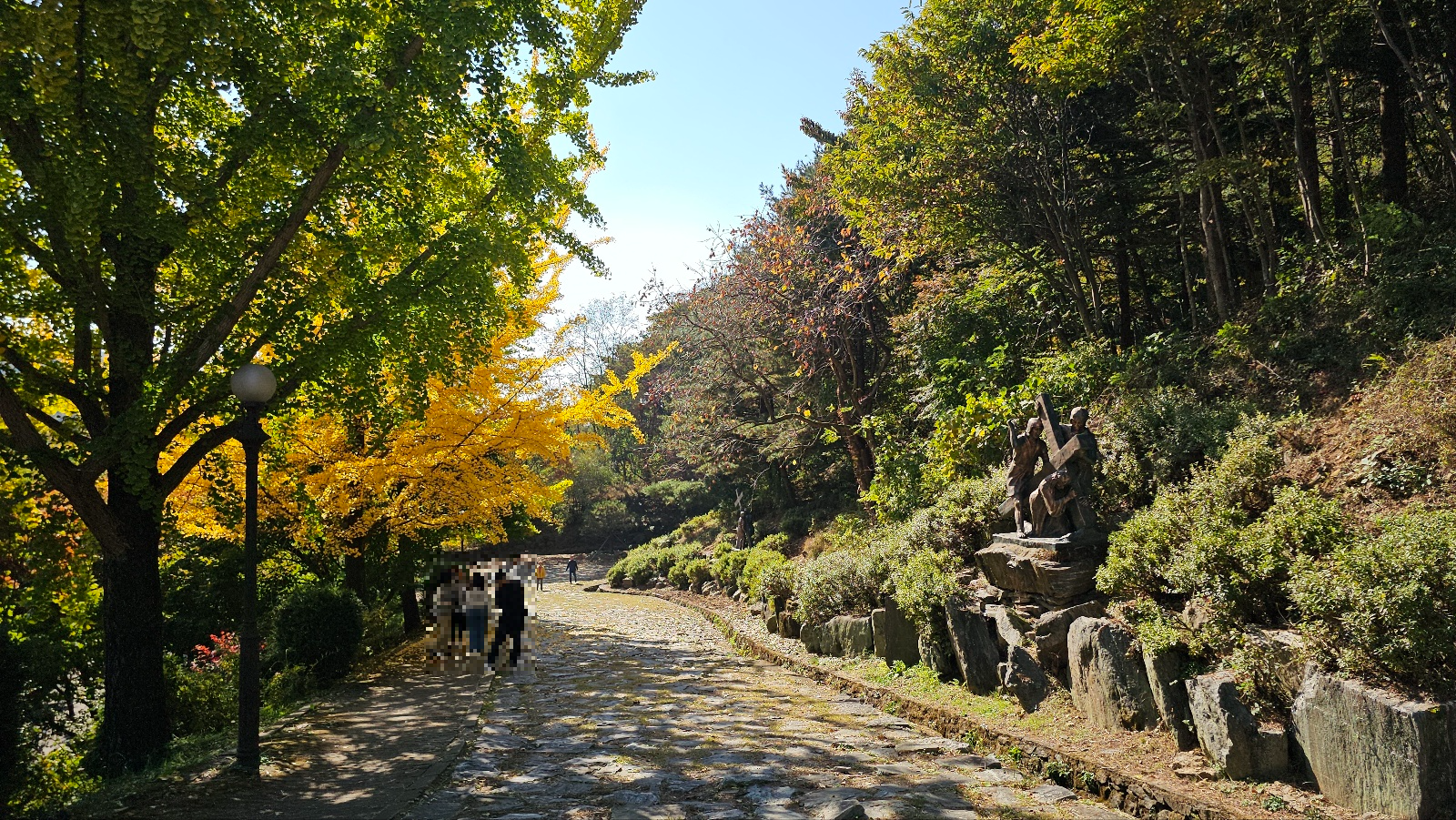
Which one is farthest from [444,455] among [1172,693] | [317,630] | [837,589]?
[1172,693]

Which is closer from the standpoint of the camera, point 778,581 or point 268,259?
point 268,259

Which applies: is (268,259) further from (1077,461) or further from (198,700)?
(1077,461)

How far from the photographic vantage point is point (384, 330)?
642 cm

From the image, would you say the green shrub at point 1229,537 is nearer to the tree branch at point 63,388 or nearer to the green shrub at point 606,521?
the tree branch at point 63,388

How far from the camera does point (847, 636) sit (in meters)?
9.95

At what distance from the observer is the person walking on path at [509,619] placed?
1074 cm

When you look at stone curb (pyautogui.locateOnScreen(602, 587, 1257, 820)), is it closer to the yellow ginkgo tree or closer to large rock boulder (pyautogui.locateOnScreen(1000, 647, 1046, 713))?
large rock boulder (pyautogui.locateOnScreen(1000, 647, 1046, 713))

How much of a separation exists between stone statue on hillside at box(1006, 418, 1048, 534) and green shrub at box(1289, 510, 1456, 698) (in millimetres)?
3196

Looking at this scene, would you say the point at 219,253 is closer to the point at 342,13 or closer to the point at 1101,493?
the point at 342,13

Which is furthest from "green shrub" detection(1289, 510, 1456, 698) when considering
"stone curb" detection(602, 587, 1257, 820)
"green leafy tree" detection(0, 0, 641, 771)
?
"green leafy tree" detection(0, 0, 641, 771)

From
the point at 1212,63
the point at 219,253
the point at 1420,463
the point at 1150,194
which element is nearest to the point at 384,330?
the point at 219,253

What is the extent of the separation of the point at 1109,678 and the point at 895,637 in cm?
343

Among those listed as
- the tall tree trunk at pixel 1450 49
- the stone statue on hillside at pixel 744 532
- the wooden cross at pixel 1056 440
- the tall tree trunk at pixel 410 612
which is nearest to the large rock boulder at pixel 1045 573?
the wooden cross at pixel 1056 440

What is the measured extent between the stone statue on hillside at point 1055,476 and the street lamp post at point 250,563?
6.87 m
